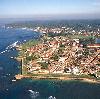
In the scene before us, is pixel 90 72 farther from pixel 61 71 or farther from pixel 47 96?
pixel 47 96

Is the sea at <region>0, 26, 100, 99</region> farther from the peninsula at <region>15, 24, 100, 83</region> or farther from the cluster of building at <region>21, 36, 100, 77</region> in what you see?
the cluster of building at <region>21, 36, 100, 77</region>

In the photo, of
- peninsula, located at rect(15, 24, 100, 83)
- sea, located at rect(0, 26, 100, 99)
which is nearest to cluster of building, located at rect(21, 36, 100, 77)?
peninsula, located at rect(15, 24, 100, 83)

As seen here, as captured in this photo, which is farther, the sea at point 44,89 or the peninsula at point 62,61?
the peninsula at point 62,61

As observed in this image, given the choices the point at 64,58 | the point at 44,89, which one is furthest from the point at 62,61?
the point at 44,89

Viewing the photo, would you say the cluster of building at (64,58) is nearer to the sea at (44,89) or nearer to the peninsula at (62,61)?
the peninsula at (62,61)

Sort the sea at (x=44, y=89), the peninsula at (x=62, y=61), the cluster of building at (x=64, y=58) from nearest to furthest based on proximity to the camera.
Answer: the sea at (x=44, y=89) < the peninsula at (x=62, y=61) < the cluster of building at (x=64, y=58)

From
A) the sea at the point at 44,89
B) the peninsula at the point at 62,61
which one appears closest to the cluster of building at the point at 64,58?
the peninsula at the point at 62,61

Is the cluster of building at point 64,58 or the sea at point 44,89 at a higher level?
the cluster of building at point 64,58

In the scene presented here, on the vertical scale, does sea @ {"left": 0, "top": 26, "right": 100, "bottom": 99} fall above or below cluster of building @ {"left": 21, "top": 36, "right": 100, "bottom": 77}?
below

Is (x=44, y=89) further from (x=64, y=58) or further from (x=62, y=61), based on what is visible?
(x=64, y=58)
